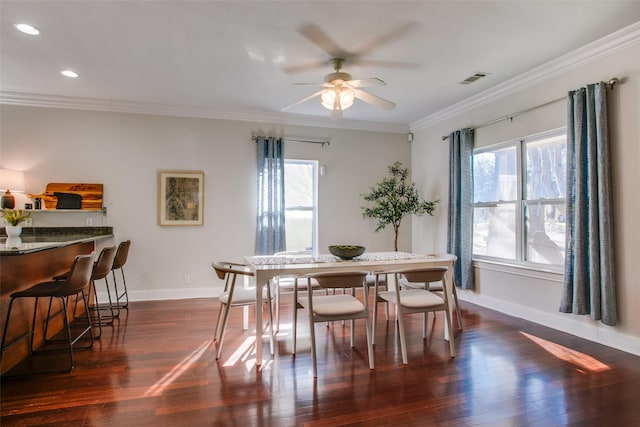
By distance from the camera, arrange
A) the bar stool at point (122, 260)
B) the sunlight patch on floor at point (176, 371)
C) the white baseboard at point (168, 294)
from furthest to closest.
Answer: the white baseboard at point (168, 294) < the bar stool at point (122, 260) < the sunlight patch on floor at point (176, 371)

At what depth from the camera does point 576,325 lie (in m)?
3.42

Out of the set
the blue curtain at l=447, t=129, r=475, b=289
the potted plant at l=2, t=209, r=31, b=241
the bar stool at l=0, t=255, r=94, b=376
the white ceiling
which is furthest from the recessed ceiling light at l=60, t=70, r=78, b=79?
the blue curtain at l=447, t=129, r=475, b=289

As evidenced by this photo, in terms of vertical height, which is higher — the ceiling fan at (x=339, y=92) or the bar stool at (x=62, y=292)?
the ceiling fan at (x=339, y=92)

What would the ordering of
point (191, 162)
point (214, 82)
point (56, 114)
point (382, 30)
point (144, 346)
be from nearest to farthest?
1. point (382, 30)
2. point (144, 346)
3. point (214, 82)
4. point (56, 114)
5. point (191, 162)

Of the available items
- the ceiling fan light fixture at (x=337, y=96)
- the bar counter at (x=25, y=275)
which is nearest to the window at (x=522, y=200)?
the ceiling fan light fixture at (x=337, y=96)

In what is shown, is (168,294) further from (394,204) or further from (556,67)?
(556,67)

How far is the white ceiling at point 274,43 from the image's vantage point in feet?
8.68

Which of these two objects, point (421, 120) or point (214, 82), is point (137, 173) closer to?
point (214, 82)

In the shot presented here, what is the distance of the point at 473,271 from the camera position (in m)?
4.71

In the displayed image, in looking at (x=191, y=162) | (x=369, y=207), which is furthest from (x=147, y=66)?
(x=369, y=207)

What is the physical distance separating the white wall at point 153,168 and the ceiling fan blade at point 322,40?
2.26 metres

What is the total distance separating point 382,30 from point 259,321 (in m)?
2.60

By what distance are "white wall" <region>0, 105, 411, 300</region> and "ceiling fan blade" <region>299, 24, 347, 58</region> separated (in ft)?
7.42

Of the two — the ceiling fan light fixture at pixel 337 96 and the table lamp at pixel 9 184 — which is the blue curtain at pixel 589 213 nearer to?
the ceiling fan light fixture at pixel 337 96
